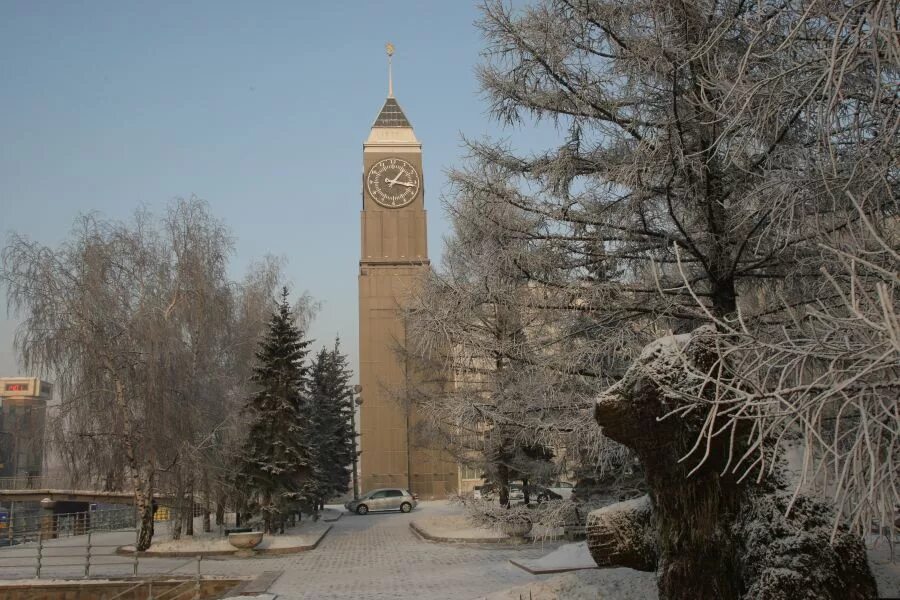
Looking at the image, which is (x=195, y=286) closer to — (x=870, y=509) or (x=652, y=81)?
(x=652, y=81)

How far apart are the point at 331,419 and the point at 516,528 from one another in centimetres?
2200

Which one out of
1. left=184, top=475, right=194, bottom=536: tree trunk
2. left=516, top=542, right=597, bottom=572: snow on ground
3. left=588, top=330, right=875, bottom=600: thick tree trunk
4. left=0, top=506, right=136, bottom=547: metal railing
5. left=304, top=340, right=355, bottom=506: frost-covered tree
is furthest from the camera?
left=304, top=340, right=355, bottom=506: frost-covered tree

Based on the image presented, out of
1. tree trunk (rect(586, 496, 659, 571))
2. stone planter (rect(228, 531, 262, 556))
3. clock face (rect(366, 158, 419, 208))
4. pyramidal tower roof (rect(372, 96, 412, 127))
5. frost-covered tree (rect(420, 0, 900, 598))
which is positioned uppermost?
pyramidal tower roof (rect(372, 96, 412, 127))

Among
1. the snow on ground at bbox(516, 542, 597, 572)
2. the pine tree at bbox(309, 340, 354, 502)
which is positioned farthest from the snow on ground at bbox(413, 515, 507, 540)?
the pine tree at bbox(309, 340, 354, 502)

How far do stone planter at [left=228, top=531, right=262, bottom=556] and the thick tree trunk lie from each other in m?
13.7

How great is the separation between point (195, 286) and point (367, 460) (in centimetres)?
2621

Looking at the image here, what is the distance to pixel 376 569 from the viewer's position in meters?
14.0

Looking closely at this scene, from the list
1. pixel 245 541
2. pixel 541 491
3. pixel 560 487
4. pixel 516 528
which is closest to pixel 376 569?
pixel 516 528

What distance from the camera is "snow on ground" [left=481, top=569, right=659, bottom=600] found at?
7020mm

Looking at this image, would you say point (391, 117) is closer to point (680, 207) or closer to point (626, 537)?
point (680, 207)

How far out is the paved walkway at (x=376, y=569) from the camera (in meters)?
10.9

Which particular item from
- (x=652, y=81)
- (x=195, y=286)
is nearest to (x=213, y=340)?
(x=195, y=286)

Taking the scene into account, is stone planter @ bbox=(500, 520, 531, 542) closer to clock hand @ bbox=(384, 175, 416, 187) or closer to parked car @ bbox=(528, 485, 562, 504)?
parked car @ bbox=(528, 485, 562, 504)

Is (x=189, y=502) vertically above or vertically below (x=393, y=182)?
below
